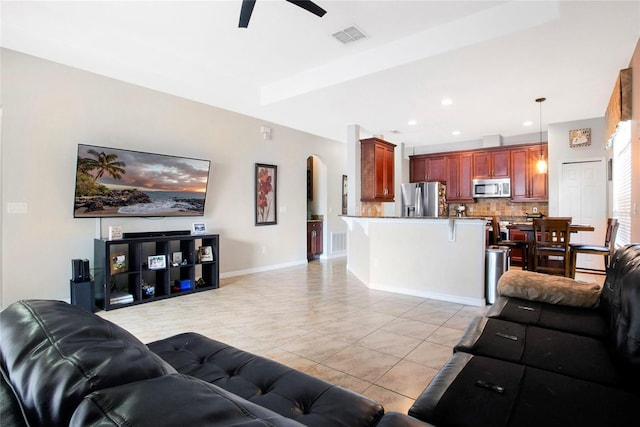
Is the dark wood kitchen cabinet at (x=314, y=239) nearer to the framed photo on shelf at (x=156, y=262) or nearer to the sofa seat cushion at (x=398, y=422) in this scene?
the framed photo on shelf at (x=156, y=262)

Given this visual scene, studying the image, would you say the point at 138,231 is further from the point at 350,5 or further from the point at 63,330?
the point at 63,330

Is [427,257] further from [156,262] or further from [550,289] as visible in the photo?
[156,262]

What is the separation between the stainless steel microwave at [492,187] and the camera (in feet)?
23.3

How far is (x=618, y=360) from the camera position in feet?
4.65

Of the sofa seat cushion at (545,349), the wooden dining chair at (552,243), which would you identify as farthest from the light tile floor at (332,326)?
the wooden dining chair at (552,243)

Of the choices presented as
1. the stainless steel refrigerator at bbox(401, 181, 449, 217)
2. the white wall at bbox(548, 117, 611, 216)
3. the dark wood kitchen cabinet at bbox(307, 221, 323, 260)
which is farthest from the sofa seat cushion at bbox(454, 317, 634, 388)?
the dark wood kitchen cabinet at bbox(307, 221, 323, 260)

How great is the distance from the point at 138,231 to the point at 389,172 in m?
4.55

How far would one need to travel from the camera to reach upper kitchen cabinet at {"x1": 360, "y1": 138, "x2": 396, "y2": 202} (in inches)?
244

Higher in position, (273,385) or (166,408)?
(166,408)

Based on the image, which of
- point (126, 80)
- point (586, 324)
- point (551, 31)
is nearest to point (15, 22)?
point (126, 80)

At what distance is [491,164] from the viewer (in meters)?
7.28

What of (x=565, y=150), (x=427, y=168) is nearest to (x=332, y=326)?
(x=565, y=150)

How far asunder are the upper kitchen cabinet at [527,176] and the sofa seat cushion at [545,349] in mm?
5940

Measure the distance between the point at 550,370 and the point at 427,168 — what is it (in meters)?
7.22
